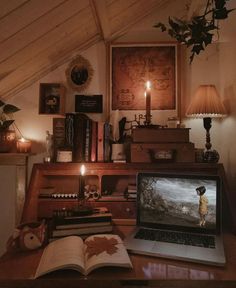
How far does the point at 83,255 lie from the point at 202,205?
55 cm

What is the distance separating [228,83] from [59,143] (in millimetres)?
1040

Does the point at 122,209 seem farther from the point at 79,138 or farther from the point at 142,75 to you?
the point at 142,75

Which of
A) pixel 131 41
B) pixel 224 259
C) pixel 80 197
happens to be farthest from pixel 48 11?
pixel 224 259

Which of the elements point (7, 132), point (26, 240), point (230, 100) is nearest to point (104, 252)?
point (26, 240)

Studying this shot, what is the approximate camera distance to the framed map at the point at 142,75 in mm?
1689

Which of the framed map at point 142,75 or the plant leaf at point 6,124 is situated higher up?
the framed map at point 142,75

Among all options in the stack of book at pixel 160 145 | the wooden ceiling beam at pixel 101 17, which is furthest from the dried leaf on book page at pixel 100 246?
the wooden ceiling beam at pixel 101 17

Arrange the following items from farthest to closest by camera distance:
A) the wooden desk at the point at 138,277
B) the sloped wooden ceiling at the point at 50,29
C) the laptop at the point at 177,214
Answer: the sloped wooden ceiling at the point at 50,29
the laptop at the point at 177,214
the wooden desk at the point at 138,277

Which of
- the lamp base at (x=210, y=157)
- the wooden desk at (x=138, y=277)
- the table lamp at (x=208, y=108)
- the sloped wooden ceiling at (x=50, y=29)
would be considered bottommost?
the wooden desk at (x=138, y=277)

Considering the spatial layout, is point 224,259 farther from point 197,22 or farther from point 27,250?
point 197,22

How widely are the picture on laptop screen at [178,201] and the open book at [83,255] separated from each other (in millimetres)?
259

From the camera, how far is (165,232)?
1.12 metres

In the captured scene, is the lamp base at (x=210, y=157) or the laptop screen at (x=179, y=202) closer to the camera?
the laptop screen at (x=179, y=202)

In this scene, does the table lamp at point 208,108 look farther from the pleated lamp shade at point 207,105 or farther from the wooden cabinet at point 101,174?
the wooden cabinet at point 101,174
